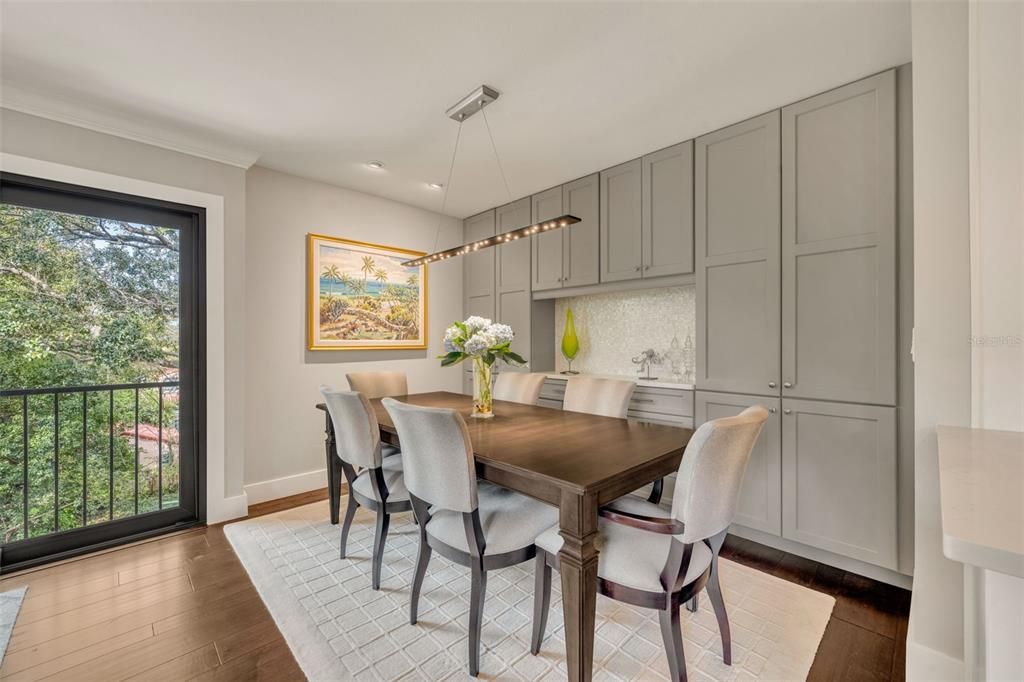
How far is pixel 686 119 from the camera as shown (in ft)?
8.68

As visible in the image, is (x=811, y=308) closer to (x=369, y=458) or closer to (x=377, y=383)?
(x=369, y=458)

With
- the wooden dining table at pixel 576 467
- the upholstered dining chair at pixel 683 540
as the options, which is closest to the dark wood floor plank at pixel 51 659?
the wooden dining table at pixel 576 467

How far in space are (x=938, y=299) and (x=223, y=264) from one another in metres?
3.77

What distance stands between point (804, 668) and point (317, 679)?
1.79 m

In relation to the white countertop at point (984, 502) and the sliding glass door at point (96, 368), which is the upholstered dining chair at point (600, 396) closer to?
the white countertop at point (984, 502)

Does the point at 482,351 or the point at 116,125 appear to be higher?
the point at 116,125

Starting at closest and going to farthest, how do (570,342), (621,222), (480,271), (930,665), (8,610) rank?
(930,665), (8,610), (621,222), (570,342), (480,271)

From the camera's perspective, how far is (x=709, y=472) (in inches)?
53.3

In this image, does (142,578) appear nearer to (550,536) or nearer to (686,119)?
(550,536)

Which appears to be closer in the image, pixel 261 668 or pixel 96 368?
pixel 261 668

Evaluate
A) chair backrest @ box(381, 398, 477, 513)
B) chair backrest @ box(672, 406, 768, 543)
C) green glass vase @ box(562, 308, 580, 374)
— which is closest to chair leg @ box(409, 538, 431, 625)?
chair backrest @ box(381, 398, 477, 513)

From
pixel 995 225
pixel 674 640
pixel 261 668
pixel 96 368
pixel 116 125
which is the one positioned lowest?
pixel 261 668

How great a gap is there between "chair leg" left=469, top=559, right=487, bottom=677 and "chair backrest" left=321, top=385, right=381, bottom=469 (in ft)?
2.55

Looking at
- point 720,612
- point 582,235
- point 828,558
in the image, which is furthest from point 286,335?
point 828,558
